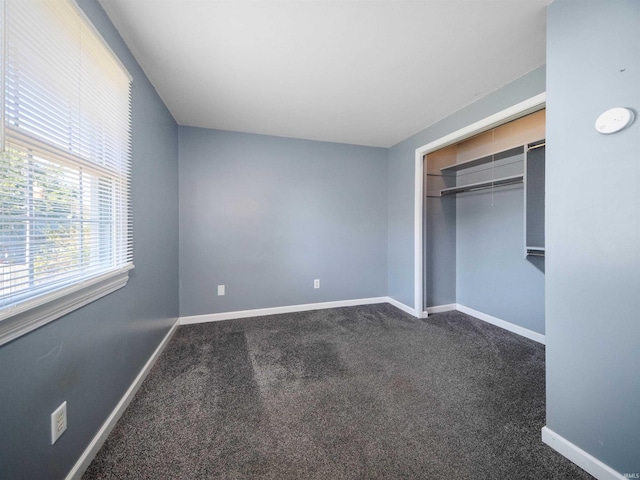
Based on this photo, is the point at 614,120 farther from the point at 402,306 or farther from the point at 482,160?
the point at 402,306

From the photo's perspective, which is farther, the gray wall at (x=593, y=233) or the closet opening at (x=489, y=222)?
the closet opening at (x=489, y=222)

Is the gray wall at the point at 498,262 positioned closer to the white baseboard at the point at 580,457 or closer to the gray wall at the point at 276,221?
the gray wall at the point at 276,221

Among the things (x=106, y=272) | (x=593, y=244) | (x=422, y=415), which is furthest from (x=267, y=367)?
(x=593, y=244)

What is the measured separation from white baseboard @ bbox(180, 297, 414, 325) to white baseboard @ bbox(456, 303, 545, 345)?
2.54 ft

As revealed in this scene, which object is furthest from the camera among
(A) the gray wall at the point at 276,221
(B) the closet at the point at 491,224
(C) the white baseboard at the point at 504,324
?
(A) the gray wall at the point at 276,221

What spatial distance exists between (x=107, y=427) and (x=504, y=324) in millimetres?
3658

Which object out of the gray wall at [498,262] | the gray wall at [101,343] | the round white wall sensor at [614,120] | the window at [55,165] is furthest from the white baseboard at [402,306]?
the window at [55,165]

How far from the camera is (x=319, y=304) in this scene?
352 centimetres

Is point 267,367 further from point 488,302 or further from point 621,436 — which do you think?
point 488,302

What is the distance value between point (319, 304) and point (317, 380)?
64.9 inches

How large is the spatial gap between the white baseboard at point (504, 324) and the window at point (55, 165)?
369 cm

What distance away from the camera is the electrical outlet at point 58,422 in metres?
0.98

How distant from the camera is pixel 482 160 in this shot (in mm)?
2879

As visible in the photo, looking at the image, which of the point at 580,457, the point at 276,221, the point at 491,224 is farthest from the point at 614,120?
the point at 276,221
